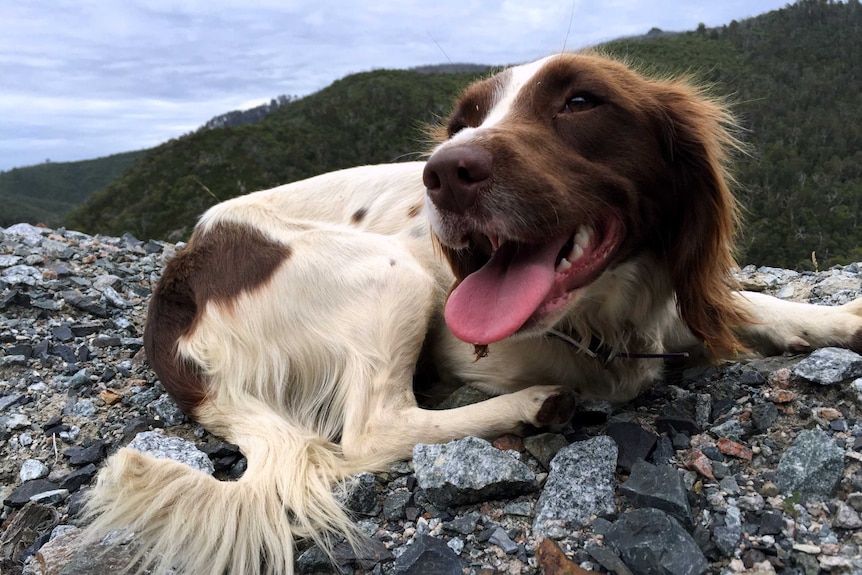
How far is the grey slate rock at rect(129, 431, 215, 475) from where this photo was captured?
2229mm

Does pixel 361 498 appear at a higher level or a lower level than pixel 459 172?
lower

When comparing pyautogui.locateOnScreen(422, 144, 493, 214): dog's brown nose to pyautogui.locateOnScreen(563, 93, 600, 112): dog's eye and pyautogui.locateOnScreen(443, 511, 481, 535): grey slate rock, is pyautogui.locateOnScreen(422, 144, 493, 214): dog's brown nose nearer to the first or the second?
pyautogui.locateOnScreen(563, 93, 600, 112): dog's eye

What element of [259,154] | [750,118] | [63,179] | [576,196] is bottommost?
[576,196]

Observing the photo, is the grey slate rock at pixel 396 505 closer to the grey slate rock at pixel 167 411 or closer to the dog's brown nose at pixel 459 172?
the dog's brown nose at pixel 459 172

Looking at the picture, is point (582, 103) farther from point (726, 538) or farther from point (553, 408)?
point (726, 538)

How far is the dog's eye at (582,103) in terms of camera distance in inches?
82.0

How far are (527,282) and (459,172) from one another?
1.30ft

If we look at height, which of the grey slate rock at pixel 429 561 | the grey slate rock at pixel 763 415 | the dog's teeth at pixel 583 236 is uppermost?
the dog's teeth at pixel 583 236

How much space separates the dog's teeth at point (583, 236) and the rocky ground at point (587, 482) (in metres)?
0.57

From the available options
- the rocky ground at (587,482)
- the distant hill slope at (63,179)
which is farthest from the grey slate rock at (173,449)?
the distant hill slope at (63,179)

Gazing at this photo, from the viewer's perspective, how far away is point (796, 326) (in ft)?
8.30

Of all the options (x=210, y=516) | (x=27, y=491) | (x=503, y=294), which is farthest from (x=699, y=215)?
(x=27, y=491)

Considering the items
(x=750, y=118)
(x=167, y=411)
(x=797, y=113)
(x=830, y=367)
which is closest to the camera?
(x=830, y=367)

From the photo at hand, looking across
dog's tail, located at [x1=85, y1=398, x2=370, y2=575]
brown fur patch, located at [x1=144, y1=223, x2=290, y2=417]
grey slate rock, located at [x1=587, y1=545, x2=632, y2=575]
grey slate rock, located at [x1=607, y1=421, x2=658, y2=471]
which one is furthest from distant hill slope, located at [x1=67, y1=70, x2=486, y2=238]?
grey slate rock, located at [x1=587, y1=545, x2=632, y2=575]
